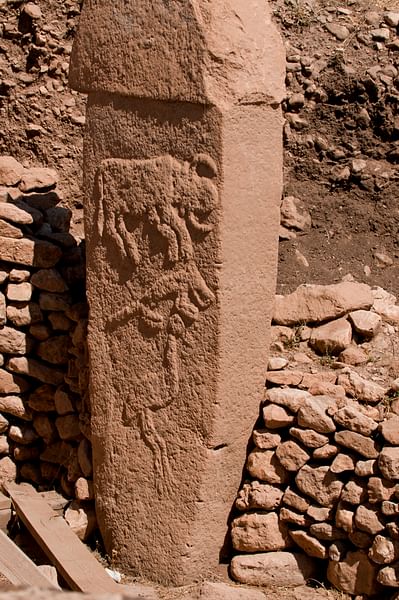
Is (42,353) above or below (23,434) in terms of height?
above

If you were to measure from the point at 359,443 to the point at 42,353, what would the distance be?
1.92 meters

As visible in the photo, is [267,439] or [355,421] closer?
[355,421]

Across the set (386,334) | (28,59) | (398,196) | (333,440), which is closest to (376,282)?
(398,196)

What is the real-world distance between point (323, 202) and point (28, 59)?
2.32m

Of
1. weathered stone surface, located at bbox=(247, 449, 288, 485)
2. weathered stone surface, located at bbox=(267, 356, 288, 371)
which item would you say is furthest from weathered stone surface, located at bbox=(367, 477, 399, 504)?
weathered stone surface, located at bbox=(267, 356, 288, 371)

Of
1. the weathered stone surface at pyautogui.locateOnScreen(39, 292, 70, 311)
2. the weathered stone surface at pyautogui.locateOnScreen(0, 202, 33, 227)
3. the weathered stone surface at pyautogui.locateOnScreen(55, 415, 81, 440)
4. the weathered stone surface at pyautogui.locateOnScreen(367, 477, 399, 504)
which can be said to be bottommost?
the weathered stone surface at pyautogui.locateOnScreen(55, 415, 81, 440)

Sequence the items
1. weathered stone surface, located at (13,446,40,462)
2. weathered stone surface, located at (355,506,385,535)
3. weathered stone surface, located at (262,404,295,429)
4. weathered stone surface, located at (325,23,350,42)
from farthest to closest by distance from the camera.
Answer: weathered stone surface, located at (325,23,350,42)
weathered stone surface, located at (13,446,40,462)
weathered stone surface, located at (262,404,295,429)
weathered stone surface, located at (355,506,385,535)

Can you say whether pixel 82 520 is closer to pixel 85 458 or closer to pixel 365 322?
pixel 85 458

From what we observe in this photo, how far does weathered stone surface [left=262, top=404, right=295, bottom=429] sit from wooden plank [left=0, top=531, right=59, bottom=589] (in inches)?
45.9

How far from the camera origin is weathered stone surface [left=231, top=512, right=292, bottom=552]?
464 cm

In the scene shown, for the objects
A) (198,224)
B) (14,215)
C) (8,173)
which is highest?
(198,224)

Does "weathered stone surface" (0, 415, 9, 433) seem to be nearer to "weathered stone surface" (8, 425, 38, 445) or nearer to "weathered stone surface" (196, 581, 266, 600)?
"weathered stone surface" (8, 425, 38, 445)

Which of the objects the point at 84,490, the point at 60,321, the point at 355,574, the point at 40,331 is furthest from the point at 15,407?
the point at 355,574

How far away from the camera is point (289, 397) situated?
181 inches
